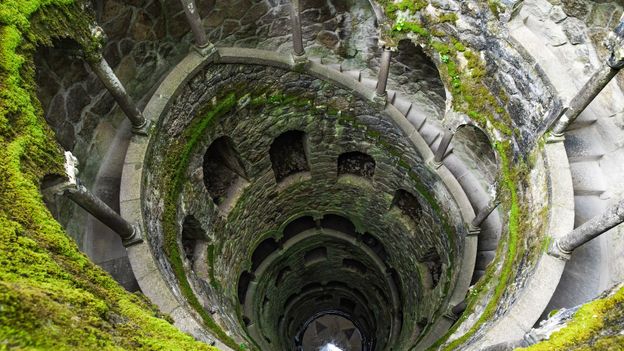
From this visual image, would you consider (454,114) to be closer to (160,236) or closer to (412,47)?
(412,47)

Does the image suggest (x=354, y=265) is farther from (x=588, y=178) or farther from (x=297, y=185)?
(x=588, y=178)

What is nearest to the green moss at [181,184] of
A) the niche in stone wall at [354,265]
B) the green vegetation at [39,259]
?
the green vegetation at [39,259]

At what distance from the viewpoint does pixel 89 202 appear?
6.64 m

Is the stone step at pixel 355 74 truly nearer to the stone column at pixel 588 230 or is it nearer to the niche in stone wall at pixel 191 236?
the niche in stone wall at pixel 191 236

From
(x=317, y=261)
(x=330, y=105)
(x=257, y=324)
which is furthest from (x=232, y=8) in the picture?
(x=317, y=261)

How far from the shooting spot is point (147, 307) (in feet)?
16.8

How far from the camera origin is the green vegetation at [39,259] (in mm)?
2930

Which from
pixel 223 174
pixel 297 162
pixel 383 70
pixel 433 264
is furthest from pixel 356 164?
pixel 383 70

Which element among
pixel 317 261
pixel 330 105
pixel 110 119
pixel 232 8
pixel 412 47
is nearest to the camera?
pixel 110 119

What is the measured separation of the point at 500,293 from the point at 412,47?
7.03 meters

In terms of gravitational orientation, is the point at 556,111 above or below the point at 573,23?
below

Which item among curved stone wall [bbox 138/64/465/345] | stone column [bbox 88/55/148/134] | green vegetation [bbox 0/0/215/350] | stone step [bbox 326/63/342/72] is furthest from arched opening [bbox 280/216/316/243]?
green vegetation [bbox 0/0/215/350]

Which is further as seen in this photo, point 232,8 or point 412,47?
point 412,47

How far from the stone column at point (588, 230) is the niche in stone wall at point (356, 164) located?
321 inches
